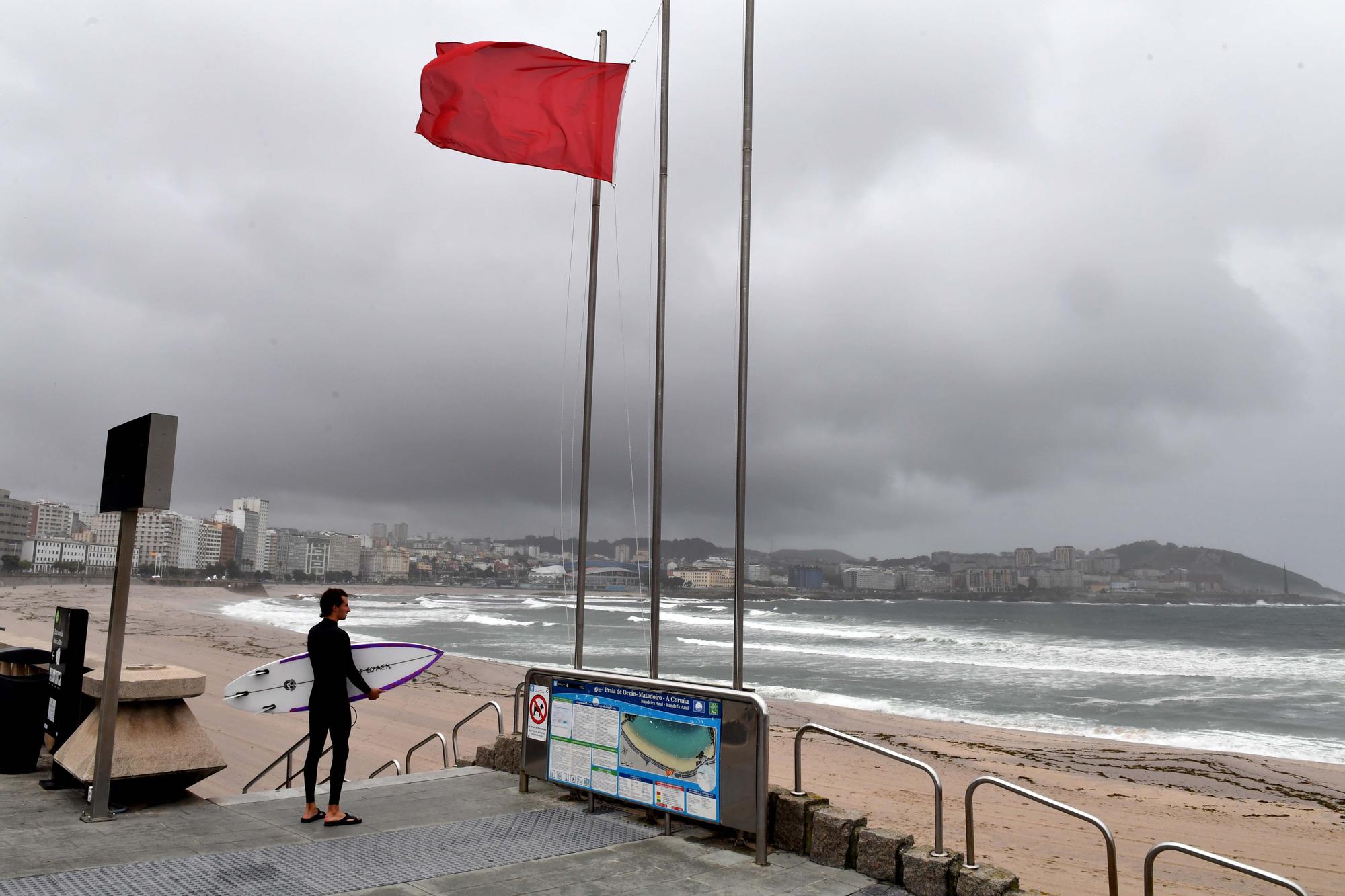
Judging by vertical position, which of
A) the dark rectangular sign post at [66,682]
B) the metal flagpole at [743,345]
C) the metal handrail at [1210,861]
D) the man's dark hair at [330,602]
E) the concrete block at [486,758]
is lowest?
the concrete block at [486,758]

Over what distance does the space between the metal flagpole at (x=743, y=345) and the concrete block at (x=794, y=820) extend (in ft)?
2.45

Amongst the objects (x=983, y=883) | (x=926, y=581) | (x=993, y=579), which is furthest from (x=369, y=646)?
(x=926, y=581)

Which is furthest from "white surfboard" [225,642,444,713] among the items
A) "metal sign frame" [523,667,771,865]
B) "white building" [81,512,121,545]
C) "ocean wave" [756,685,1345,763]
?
"white building" [81,512,121,545]

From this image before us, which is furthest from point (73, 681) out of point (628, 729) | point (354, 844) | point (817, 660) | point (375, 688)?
point (817, 660)

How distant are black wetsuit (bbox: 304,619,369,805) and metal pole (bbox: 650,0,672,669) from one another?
2.12 meters

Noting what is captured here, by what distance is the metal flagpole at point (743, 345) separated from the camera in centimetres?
655

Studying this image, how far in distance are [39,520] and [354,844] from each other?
194 m

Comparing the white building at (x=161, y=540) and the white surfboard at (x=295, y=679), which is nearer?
the white surfboard at (x=295, y=679)

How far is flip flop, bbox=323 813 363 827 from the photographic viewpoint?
557cm

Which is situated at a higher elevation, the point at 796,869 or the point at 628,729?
the point at 628,729

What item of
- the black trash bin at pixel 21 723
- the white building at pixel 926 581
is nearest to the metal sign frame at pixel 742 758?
the black trash bin at pixel 21 723

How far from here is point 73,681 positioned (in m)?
6.41

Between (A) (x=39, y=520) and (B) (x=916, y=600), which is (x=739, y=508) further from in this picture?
(A) (x=39, y=520)

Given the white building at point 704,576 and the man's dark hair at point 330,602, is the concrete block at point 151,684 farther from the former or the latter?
the white building at point 704,576
